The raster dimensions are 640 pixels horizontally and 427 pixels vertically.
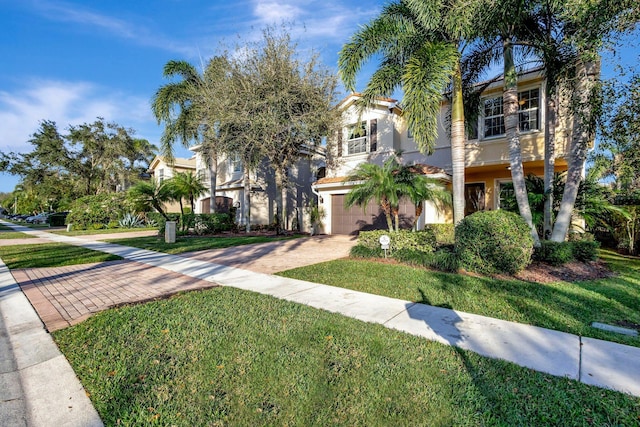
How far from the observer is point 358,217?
53.0 feet

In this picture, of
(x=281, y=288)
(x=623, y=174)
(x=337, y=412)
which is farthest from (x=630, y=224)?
(x=337, y=412)

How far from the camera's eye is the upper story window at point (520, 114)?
12570 mm

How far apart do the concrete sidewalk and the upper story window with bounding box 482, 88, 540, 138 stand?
11.1 meters

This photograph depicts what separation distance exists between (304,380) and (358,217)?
1352cm

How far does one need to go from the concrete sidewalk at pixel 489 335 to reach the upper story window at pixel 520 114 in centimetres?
1107

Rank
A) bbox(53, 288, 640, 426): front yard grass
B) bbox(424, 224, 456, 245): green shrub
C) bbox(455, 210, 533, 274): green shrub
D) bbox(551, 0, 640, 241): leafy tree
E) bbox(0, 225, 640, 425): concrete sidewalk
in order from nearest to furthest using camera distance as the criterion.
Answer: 1. bbox(53, 288, 640, 426): front yard grass
2. bbox(0, 225, 640, 425): concrete sidewalk
3. bbox(551, 0, 640, 241): leafy tree
4. bbox(455, 210, 533, 274): green shrub
5. bbox(424, 224, 456, 245): green shrub

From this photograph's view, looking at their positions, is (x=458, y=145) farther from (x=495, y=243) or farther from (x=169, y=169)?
(x=169, y=169)

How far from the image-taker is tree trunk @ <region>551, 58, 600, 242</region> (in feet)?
23.6

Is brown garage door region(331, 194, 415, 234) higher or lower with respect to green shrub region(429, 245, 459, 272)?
higher

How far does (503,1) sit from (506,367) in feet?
27.7

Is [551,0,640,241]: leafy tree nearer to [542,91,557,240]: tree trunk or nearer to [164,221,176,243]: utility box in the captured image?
Answer: [542,91,557,240]: tree trunk

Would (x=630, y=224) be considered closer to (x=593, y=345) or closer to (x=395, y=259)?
(x=395, y=259)

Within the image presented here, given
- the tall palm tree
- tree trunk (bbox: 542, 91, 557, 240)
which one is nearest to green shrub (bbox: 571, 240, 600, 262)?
tree trunk (bbox: 542, 91, 557, 240)

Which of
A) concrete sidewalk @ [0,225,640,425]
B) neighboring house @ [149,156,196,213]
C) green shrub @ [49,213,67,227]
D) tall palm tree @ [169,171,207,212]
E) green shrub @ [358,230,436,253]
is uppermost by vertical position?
neighboring house @ [149,156,196,213]
